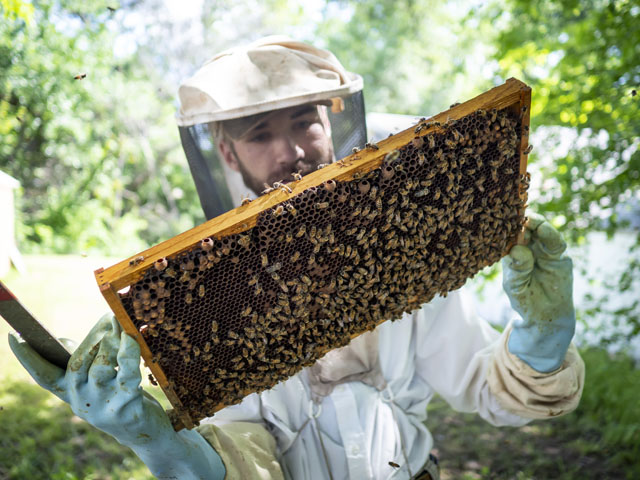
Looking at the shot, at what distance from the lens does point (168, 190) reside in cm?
1683

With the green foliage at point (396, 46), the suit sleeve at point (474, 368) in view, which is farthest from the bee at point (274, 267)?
the green foliage at point (396, 46)

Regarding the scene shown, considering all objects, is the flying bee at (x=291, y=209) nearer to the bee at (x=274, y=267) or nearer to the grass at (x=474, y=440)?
the bee at (x=274, y=267)

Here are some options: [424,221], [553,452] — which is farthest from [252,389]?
[553,452]

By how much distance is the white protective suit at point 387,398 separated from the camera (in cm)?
253

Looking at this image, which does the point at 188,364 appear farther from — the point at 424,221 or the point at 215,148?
the point at 215,148

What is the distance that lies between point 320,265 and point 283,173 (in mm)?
739

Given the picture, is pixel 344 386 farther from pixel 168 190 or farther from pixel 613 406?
pixel 168 190

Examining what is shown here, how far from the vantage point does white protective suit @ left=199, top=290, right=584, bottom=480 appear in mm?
2529

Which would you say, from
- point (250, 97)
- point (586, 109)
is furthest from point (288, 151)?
point (586, 109)

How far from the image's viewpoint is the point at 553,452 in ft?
15.7

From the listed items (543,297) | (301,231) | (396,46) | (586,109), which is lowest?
(396,46)

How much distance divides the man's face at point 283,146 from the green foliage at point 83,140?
3233 mm

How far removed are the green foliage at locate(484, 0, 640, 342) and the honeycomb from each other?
2553 millimetres

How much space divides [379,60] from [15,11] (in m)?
23.1
